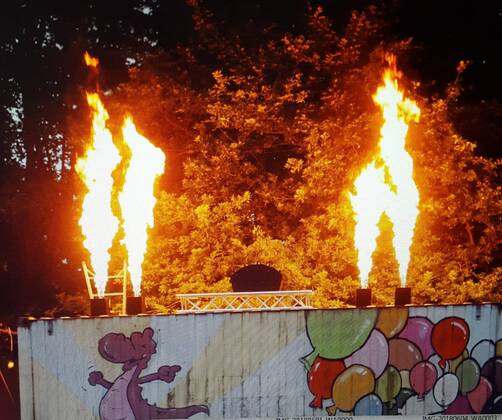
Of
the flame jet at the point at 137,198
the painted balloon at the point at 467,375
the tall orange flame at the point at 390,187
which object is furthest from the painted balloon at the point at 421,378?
the flame jet at the point at 137,198

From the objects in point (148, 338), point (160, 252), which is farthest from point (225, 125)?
point (148, 338)

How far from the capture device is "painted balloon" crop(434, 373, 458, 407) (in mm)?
9062

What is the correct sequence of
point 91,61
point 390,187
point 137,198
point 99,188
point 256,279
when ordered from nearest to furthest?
point 256,279, point 390,187, point 137,198, point 99,188, point 91,61

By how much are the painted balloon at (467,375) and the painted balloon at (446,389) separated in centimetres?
12

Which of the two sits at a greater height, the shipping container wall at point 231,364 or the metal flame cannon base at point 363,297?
the metal flame cannon base at point 363,297

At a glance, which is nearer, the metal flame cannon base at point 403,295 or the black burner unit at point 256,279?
the metal flame cannon base at point 403,295

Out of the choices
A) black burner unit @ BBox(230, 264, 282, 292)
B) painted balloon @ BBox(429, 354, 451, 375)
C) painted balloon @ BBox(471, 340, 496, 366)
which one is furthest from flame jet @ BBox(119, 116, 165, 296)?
painted balloon @ BBox(471, 340, 496, 366)

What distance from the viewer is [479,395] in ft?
30.0

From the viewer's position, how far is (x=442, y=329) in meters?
9.05

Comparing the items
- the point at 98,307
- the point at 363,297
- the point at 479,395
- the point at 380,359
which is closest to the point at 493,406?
the point at 479,395

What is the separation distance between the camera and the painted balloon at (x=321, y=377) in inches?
353

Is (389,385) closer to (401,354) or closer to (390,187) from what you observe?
(401,354)

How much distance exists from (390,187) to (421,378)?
19.6 feet

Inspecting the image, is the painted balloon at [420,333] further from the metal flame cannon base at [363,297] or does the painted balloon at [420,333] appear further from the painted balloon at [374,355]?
the metal flame cannon base at [363,297]
